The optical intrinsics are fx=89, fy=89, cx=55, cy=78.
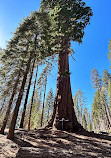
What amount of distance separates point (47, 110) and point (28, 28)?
21.9m

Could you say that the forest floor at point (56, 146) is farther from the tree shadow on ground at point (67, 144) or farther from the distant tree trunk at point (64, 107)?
the distant tree trunk at point (64, 107)

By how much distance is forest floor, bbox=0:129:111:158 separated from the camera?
3079 mm

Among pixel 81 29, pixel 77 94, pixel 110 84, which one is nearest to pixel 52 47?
pixel 81 29

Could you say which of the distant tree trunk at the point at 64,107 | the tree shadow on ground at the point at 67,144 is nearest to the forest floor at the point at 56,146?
the tree shadow on ground at the point at 67,144

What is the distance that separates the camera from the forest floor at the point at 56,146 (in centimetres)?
308

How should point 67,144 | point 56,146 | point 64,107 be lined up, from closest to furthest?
point 56,146, point 67,144, point 64,107

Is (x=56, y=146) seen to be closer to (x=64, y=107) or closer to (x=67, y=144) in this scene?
(x=67, y=144)

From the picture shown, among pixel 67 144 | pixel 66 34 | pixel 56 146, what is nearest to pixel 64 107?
pixel 67 144

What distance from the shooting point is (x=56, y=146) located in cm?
410

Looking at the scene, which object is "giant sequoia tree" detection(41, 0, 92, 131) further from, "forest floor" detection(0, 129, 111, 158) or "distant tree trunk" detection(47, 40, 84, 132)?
"forest floor" detection(0, 129, 111, 158)

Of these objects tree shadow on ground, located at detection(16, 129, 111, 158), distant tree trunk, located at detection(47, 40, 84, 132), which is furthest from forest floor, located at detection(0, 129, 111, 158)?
distant tree trunk, located at detection(47, 40, 84, 132)

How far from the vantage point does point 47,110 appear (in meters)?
25.7

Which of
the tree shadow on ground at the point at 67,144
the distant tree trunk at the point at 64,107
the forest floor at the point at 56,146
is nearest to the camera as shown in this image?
the forest floor at the point at 56,146

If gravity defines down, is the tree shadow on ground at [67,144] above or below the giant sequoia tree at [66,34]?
below
